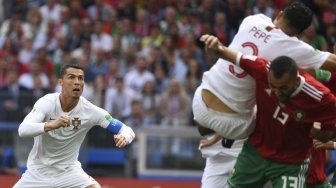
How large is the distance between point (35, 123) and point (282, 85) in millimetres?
2832

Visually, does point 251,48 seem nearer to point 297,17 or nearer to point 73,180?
point 297,17

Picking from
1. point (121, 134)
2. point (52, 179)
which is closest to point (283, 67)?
point (121, 134)

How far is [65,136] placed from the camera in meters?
11.4

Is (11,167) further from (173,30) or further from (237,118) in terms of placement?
(237,118)

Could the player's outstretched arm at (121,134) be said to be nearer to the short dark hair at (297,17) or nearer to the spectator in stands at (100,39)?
the short dark hair at (297,17)

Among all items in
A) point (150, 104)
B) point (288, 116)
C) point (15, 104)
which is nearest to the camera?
point (288, 116)

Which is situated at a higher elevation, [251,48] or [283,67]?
[251,48]

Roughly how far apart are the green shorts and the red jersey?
0.06 m

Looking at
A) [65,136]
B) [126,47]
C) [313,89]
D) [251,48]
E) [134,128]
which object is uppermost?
[251,48]

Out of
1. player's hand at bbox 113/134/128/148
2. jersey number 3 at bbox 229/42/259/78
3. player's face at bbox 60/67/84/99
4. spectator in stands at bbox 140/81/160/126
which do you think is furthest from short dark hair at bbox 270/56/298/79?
spectator in stands at bbox 140/81/160/126

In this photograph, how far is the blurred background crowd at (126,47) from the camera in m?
18.1

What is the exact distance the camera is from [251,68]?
943 cm

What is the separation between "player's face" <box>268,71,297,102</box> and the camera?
9.16 metres

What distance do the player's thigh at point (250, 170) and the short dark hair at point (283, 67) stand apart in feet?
3.50
